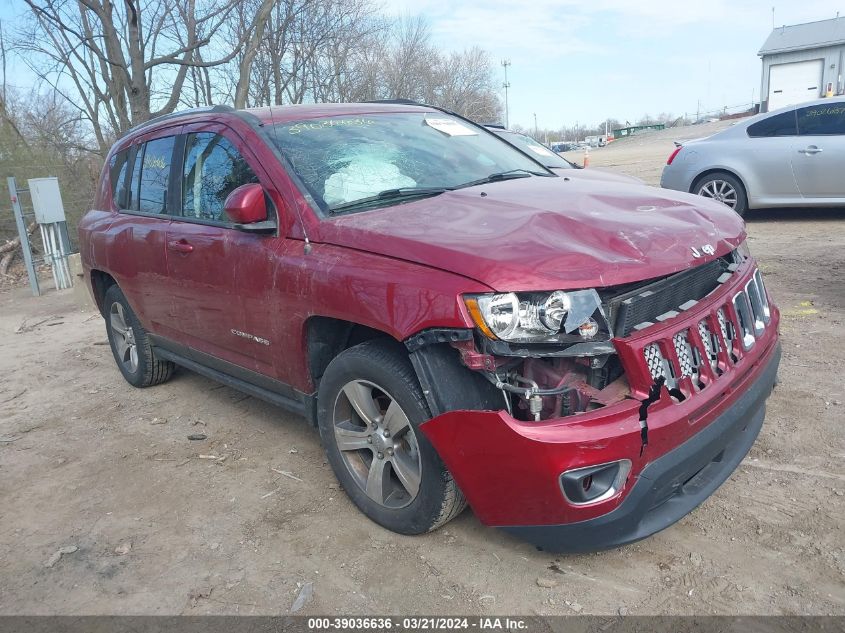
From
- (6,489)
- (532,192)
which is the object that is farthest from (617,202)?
(6,489)

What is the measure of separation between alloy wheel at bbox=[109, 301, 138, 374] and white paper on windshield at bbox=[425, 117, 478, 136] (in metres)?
2.68

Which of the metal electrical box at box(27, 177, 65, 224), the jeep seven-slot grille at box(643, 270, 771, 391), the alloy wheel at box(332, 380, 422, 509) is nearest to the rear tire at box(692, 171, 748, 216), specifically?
the jeep seven-slot grille at box(643, 270, 771, 391)

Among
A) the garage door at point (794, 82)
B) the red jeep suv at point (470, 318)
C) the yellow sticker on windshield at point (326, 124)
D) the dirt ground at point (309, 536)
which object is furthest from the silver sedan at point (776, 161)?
the garage door at point (794, 82)

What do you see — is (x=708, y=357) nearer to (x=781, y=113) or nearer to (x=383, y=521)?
(x=383, y=521)

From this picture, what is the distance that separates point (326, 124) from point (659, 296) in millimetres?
1991

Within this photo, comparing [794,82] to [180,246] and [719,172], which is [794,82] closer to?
[719,172]

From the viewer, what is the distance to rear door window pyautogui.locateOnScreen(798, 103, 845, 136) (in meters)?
8.53

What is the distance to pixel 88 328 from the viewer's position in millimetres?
7582

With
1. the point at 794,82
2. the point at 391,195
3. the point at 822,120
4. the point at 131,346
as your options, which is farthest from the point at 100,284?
the point at 794,82

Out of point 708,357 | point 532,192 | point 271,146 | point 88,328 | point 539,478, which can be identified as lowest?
point 88,328

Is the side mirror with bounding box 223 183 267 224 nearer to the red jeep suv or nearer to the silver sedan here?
the red jeep suv

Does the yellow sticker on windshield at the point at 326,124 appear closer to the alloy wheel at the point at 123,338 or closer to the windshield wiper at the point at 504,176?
the windshield wiper at the point at 504,176

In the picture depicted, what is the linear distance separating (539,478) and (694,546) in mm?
896

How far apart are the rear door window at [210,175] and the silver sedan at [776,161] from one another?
23.8ft
